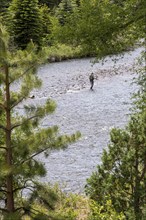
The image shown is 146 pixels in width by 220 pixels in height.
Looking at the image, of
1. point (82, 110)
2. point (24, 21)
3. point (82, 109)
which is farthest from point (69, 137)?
point (24, 21)

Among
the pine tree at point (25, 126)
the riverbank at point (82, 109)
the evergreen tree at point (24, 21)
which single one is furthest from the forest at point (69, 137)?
the evergreen tree at point (24, 21)

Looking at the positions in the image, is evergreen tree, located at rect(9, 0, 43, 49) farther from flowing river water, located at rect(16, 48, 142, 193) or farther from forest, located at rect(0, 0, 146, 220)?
forest, located at rect(0, 0, 146, 220)

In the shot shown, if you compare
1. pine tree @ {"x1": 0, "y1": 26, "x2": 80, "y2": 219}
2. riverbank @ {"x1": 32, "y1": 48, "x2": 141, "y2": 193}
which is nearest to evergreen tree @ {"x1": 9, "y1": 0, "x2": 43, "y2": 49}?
riverbank @ {"x1": 32, "y1": 48, "x2": 141, "y2": 193}

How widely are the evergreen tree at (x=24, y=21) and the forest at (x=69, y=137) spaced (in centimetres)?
2128

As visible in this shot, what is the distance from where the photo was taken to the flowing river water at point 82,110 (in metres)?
11.7

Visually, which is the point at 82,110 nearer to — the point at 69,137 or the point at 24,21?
the point at 69,137

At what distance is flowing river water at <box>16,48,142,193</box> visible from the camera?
11656 millimetres

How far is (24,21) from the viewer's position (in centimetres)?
2742

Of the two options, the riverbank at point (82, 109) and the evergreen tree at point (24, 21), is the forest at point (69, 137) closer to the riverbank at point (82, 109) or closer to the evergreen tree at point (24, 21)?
the riverbank at point (82, 109)

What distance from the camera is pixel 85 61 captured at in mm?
26750

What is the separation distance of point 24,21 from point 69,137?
23728 mm

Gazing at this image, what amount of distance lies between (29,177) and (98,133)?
9750 millimetres

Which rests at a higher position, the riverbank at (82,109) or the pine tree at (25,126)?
the riverbank at (82,109)

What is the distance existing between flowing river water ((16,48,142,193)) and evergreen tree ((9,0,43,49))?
3158 millimetres
